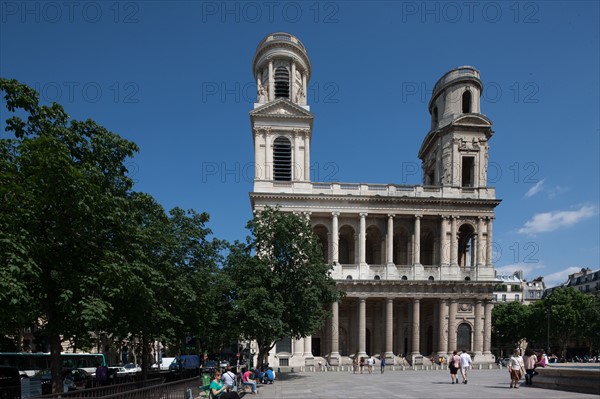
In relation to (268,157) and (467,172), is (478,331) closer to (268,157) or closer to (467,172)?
(467,172)

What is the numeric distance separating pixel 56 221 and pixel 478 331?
46068 mm

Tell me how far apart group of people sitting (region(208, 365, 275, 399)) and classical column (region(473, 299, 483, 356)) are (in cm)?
2856

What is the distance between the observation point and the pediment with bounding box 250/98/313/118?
165 ft

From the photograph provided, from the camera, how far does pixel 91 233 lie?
54.9 ft

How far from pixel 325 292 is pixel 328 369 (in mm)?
14723

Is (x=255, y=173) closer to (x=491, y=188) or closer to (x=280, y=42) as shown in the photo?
(x=280, y=42)

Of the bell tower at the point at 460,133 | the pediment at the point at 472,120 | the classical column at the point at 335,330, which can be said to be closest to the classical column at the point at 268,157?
the classical column at the point at 335,330

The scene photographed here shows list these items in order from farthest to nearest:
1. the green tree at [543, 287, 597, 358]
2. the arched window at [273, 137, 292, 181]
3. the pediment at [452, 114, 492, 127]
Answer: the green tree at [543, 287, 597, 358]
the pediment at [452, 114, 492, 127]
the arched window at [273, 137, 292, 181]

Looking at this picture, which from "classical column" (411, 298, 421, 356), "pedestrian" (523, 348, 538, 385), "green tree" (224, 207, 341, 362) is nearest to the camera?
"pedestrian" (523, 348, 538, 385)

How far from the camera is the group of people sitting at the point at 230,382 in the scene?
8.76 m

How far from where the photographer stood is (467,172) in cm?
5672

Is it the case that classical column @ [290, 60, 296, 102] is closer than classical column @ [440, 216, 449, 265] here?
No

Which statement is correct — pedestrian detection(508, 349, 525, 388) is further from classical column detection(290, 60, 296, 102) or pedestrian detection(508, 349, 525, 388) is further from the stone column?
classical column detection(290, 60, 296, 102)

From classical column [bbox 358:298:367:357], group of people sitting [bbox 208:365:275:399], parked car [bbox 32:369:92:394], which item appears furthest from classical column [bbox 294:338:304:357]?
parked car [bbox 32:369:92:394]
